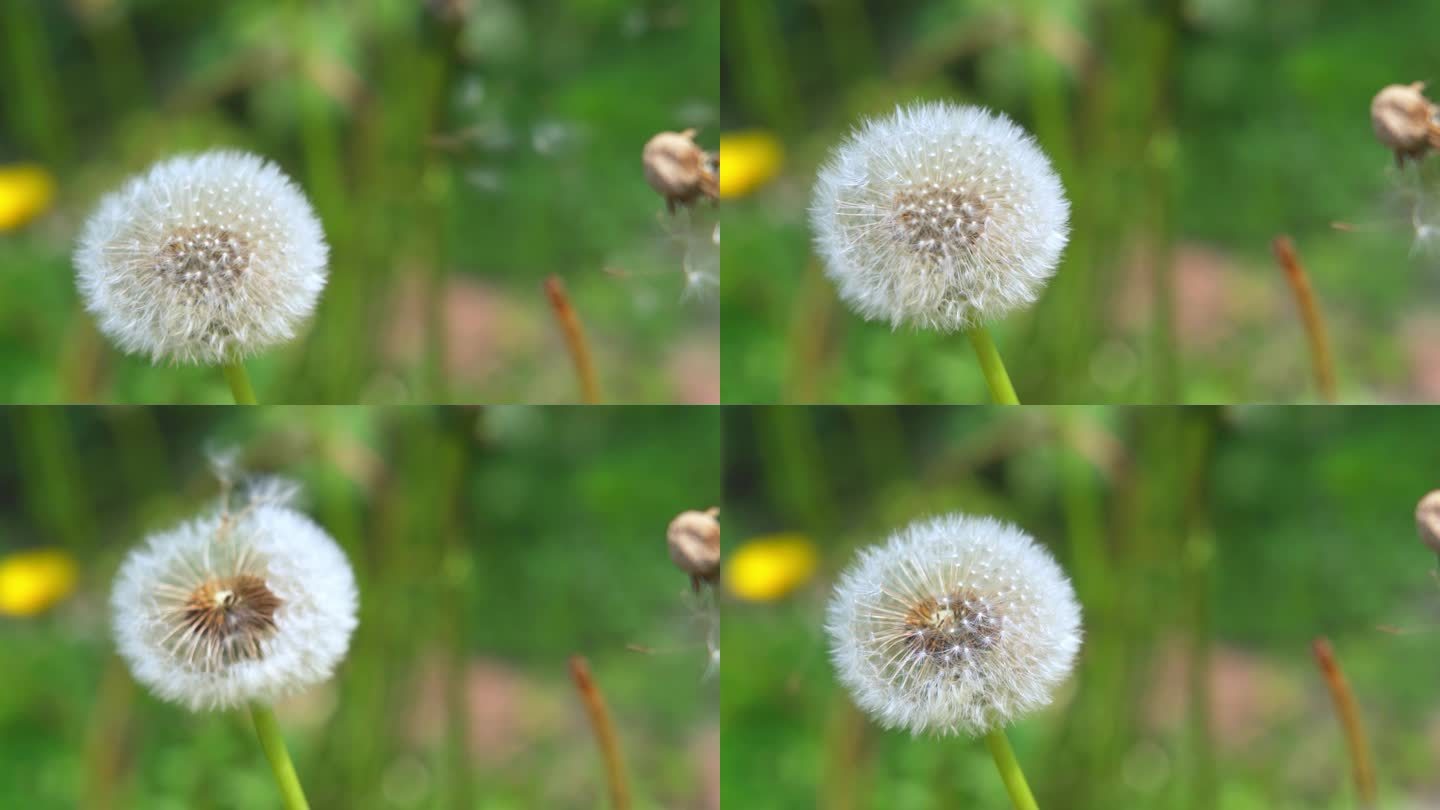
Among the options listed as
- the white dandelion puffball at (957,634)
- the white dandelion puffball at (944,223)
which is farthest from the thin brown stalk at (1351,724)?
the white dandelion puffball at (944,223)

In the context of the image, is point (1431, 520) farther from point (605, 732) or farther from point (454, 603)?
point (454, 603)

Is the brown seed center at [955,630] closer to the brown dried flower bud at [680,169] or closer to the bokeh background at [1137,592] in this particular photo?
the bokeh background at [1137,592]

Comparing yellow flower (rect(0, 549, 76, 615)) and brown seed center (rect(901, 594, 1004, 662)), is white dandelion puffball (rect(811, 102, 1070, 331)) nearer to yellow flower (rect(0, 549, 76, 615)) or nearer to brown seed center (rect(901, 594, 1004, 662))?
brown seed center (rect(901, 594, 1004, 662))

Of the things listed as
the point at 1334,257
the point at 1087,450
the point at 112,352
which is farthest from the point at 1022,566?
the point at 112,352

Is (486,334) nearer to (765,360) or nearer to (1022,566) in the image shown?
(765,360)

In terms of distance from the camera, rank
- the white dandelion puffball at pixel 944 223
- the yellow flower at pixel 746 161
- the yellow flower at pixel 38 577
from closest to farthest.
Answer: the white dandelion puffball at pixel 944 223 < the yellow flower at pixel 746 161 < the yellow flower at pixel 38 577

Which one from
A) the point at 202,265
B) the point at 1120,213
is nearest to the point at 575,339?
the point at 202,265
